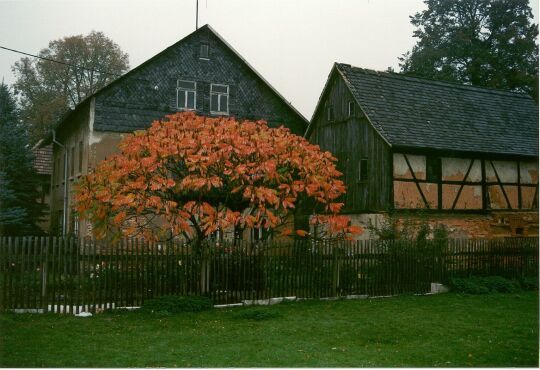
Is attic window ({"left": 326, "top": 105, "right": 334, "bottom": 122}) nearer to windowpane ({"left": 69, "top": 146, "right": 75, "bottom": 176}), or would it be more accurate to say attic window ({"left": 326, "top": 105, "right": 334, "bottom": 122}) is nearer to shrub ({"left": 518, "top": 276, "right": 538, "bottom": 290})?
shrub ({"left": 518, "top": 276, "right": 538, "bottom": 290})

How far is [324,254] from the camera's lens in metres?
14.7

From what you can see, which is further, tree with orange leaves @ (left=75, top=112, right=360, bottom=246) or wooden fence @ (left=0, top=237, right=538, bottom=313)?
tree with orange leaves @ (left=75, top=112, right=360, bottom=246)

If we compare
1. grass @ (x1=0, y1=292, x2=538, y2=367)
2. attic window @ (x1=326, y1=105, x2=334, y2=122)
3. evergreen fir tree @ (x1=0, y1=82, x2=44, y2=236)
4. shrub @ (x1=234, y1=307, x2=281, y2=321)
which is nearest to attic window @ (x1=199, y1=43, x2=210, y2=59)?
attic window @ (x1=326, y1=105, x2=334, y2=122)

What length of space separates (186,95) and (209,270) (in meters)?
12.9

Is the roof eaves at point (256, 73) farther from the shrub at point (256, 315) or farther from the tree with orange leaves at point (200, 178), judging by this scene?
the shrub at point (256, 315)

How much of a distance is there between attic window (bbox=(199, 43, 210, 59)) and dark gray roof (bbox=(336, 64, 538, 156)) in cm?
553

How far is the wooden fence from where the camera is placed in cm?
1209

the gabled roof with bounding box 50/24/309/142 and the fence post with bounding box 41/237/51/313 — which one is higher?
the gabled roof with bounding box 50/24/309/142

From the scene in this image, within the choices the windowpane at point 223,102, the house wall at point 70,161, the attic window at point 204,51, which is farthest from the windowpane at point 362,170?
the house wall at point 70,161

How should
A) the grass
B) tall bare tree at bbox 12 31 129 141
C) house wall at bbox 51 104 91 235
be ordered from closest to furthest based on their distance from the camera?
the grass
house wall at bbox 51 104 91 235
tall bare tree at bbox 12 31 129 141

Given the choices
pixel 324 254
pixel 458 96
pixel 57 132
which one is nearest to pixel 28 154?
pixel 57 132

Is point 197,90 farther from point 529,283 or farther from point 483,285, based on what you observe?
point 529,283

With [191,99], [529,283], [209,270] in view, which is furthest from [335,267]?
[191,99]

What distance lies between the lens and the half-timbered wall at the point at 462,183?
69.2ft
